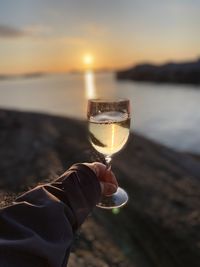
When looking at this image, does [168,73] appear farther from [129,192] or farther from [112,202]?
[112,202]

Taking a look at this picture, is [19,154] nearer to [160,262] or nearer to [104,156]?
[160,262]

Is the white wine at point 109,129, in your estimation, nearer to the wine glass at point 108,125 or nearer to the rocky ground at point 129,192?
the wine glass at point 108,125

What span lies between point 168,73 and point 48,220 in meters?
101

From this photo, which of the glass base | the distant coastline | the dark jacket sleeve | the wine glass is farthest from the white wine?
the distant coastline

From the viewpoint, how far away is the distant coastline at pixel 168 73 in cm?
8681

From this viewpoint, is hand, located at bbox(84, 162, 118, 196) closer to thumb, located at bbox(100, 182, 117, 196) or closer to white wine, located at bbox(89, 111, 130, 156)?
thumb, located at bbox(100, 182, 117, 196)

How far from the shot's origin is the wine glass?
1.72 meters

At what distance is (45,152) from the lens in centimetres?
625

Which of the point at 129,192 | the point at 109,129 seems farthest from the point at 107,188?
the point at 129,192

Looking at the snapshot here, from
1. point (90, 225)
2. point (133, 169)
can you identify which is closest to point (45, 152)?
point (133, 169)

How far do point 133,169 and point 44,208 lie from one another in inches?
199

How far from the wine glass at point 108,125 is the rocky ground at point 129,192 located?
29 centimetres

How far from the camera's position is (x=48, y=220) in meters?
1.11

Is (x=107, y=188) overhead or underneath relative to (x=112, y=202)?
overhead
